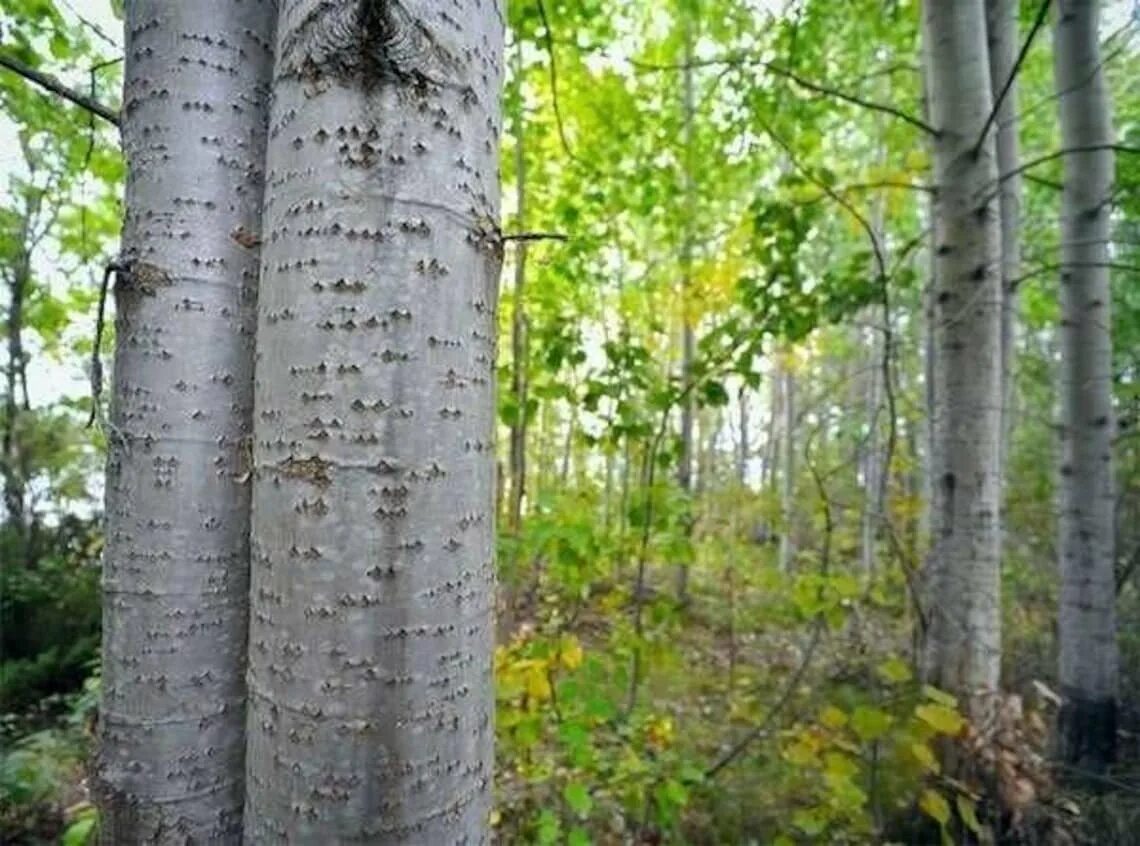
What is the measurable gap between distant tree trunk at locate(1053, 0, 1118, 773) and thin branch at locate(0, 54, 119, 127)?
387cm

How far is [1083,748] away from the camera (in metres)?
3.23

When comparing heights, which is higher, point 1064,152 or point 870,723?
point 1064,152

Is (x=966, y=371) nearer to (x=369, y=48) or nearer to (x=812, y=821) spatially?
(x=812, y=821)

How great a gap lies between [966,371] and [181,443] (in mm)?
2431

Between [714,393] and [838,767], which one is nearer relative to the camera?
[838,767]

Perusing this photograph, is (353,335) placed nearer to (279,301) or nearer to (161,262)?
(279,301)

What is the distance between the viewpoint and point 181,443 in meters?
0.83

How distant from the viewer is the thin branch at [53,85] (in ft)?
2.85

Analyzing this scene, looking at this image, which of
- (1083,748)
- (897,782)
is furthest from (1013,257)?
(897,782)

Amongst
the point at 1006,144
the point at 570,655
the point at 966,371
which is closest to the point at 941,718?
the point at 570,655

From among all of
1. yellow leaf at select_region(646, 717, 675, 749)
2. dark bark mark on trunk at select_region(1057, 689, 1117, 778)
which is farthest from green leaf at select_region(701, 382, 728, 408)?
dark bark mark on trunk at select_region(1057, 689, 1117, 778)

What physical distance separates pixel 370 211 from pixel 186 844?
2.55ft

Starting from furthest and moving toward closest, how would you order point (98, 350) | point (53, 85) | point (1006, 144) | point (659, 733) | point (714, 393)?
1. point (1006, 144)
2. point (659, 733)
3. point (714, 393)
4. point (53, 85)
5. point (98, 350)

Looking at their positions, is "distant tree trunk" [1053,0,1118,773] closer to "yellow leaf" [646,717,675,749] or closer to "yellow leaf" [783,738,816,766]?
"yellow leaf" [646,717,675,749]
